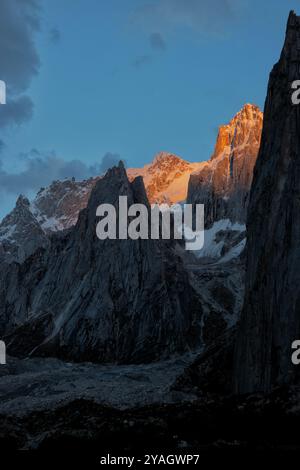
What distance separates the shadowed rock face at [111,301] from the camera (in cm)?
11956

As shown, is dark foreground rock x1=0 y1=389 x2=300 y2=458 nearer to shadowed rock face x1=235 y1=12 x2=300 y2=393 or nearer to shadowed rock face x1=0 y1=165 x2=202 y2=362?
shadowed rock face x1=235 y1=12 x2=300 y2=393

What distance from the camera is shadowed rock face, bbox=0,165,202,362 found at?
11956cm

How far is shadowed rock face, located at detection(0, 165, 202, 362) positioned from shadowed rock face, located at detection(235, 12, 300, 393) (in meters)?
57.3

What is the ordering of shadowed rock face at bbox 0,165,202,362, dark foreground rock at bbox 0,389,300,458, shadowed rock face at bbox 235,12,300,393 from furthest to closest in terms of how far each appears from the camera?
1. shadowed rock face at bbox 0,165,202,362
2. shadowed rock face at bbox 235,12,300,393
3. dark foreground rock at bbox 0,389,300,458

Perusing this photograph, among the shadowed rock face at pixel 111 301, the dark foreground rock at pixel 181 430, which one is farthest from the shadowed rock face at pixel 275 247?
the shadowed rock face at pixel 111 301

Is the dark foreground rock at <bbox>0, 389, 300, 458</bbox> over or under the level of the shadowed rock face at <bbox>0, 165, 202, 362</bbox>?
under

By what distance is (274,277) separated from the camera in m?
56.3

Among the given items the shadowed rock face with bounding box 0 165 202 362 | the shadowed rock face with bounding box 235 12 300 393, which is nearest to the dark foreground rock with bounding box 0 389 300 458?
the shadowed rock face with bounding box 235 12 300 393

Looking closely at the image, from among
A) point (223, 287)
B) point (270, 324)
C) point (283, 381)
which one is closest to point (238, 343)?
point (270, 324)
